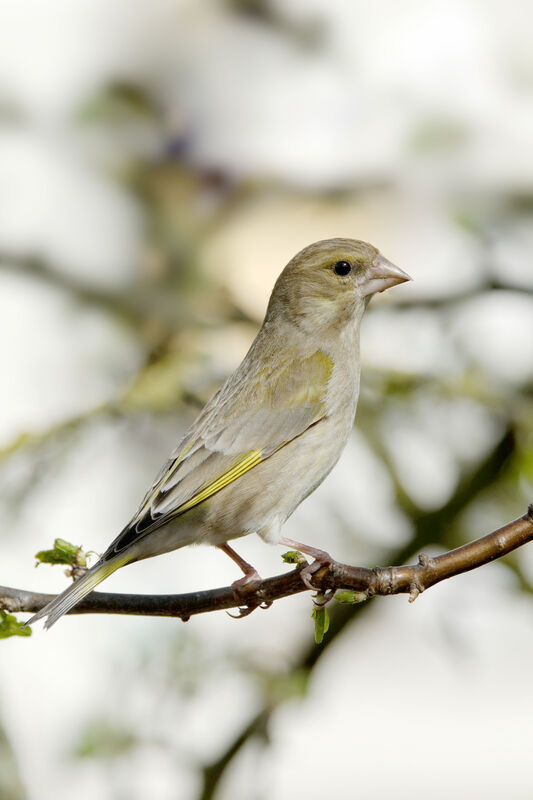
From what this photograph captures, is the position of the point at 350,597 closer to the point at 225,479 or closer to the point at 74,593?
the point at 74,593

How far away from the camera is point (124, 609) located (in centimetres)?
237

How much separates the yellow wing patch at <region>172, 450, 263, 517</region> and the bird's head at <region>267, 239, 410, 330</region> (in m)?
0.66

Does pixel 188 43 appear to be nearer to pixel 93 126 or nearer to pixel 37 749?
pixel 93 126

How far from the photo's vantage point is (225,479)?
318cm

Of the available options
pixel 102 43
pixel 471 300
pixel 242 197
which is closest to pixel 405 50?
pixel 242 197

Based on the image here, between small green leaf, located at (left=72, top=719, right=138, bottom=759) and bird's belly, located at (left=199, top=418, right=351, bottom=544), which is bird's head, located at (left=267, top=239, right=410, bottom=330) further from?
small green leaf, located at (left=72, top=719, right=138, bottom=759)

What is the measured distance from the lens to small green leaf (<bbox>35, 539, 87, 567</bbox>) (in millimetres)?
2447

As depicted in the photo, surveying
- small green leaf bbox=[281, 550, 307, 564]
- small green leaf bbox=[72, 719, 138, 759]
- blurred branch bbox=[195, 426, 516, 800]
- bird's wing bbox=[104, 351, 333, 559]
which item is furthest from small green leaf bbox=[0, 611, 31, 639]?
blurred branch bbox=[195, 426, 516, 800]

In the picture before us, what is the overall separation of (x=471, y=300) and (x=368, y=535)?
1.12 meters

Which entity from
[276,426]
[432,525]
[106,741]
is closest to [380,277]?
[276,426]

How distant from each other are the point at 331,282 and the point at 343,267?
0.25ft

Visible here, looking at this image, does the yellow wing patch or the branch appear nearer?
the branch

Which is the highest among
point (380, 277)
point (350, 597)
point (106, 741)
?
point (380, 277)

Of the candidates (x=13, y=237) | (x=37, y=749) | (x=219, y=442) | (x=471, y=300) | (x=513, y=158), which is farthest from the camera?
(x=513, y=158)
